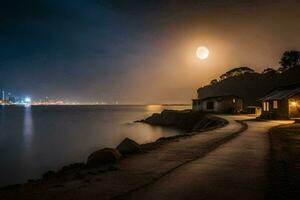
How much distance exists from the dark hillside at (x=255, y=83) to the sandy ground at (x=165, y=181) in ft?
290

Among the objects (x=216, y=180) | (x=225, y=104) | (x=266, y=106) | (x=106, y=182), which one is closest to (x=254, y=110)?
(x=225, y=104)

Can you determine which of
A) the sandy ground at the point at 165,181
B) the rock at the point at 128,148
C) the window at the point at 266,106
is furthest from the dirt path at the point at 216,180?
the window at the point at 266,106

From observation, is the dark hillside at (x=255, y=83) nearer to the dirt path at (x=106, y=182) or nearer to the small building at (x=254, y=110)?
the small building at (x=254, y=110)

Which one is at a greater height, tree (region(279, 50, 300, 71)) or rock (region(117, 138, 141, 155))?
tree (region(279, 50, 300, 71))

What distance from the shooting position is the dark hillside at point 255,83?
10566 cm

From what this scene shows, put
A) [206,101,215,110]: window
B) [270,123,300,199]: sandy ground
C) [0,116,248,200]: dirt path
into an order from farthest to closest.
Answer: [206,101,215,110]: window → [0,116,248,200]: dirt path → [270,123,300,199]: sandy ground

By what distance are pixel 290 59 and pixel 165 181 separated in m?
133

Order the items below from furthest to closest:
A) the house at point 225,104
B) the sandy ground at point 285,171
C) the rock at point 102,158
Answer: the house at point 225,104 → the rock at point 102,158 → the sandy ground at point 285,171

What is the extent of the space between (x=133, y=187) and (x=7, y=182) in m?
16.6

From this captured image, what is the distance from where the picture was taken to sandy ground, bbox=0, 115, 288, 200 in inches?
368

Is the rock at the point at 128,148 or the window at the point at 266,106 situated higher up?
the window at the point at 266,106

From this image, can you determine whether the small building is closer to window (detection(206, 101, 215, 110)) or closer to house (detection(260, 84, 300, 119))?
window (detection(206, 101, 215, 110))

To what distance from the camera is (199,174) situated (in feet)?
38.0

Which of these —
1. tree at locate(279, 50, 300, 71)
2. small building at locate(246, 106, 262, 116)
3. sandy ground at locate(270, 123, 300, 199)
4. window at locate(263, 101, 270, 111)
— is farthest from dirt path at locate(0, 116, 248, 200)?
tree at locate(279, 50, 300, 71)
